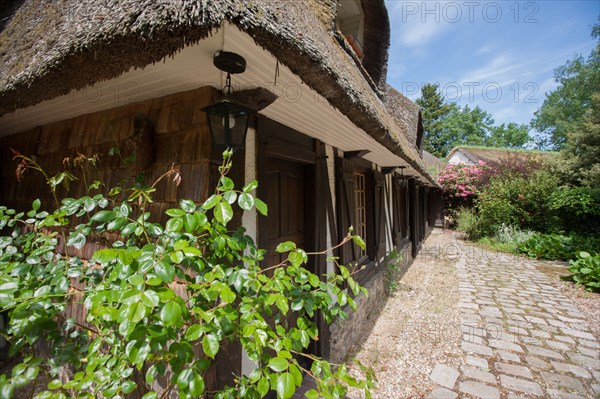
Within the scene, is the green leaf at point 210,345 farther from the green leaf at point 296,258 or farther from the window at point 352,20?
the window at point 352,20

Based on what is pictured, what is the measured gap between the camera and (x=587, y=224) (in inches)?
347

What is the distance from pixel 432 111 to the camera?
3356cm

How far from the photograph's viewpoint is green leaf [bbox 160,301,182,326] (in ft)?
2.44

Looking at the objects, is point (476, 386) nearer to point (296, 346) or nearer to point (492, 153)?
point (296, 346)

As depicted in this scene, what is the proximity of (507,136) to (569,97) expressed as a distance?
1903cm

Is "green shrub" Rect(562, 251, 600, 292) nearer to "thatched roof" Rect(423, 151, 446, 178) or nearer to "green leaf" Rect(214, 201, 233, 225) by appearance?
"green leaf" Rect(214, 201, 233, 225)

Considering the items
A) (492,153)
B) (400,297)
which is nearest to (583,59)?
(492,153)

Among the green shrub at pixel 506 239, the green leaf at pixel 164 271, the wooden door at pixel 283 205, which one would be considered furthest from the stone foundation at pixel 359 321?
the green shrub at pixel 506 239

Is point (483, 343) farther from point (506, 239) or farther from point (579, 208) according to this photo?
point (579, 208)

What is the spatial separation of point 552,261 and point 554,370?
663 cm

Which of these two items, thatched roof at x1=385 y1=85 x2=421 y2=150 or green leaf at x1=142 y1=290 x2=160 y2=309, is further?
thatched roof at x1=385 y1=85 x2=421 y2=150

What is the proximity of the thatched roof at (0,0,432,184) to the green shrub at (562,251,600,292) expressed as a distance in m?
6.64

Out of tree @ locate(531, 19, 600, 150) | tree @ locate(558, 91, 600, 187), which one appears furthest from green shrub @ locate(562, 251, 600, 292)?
tree @ locate(531, 19, 600, 150)

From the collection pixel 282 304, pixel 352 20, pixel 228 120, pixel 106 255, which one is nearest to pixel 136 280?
pixel 106 255
